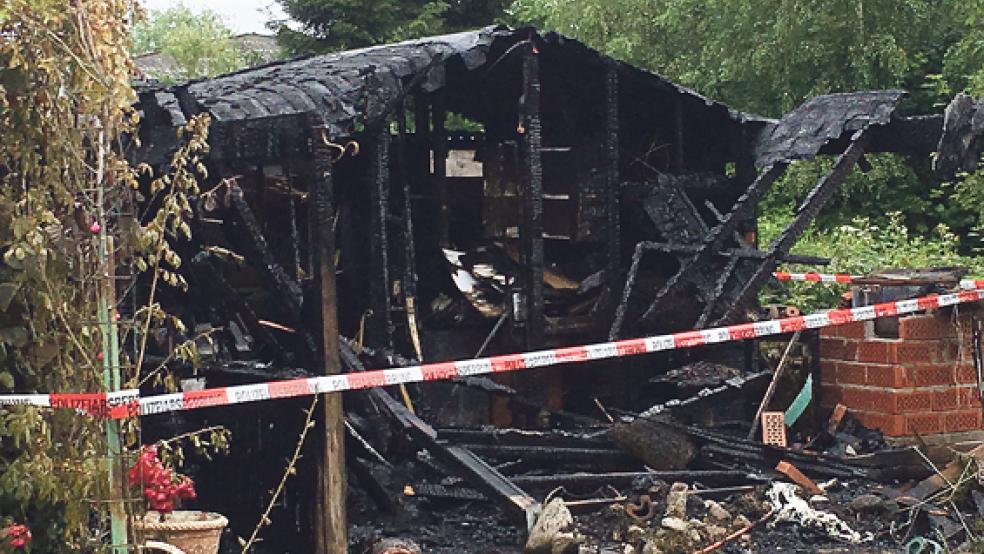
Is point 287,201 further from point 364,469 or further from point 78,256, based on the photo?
point 78,256

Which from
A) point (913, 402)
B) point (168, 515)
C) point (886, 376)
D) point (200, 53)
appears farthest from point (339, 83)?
point (200, 53)

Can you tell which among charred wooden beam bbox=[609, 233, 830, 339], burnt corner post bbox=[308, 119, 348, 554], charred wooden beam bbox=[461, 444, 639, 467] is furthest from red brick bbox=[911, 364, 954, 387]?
burnt corner post bbox=[308, 119, 348, 554]

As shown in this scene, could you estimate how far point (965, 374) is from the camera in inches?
358

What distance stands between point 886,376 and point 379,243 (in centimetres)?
420

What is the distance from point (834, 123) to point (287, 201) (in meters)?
5.14

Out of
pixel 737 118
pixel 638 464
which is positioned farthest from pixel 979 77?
pixel 638 464

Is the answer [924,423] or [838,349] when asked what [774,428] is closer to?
[838,349]

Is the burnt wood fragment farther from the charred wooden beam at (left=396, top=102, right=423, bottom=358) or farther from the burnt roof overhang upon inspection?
the burnt roof overhang

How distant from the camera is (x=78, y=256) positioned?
15.6ft

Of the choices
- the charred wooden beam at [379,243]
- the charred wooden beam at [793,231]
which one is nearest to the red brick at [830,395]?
the charred wooden beam at [793,231]

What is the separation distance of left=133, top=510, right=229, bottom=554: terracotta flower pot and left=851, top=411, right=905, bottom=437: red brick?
543 cm

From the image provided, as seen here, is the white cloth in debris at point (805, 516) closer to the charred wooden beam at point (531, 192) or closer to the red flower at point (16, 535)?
the charred wooden beam at point (531, 192)

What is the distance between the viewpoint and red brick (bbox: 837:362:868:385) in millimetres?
9133

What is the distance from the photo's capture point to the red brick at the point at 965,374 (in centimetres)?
906
